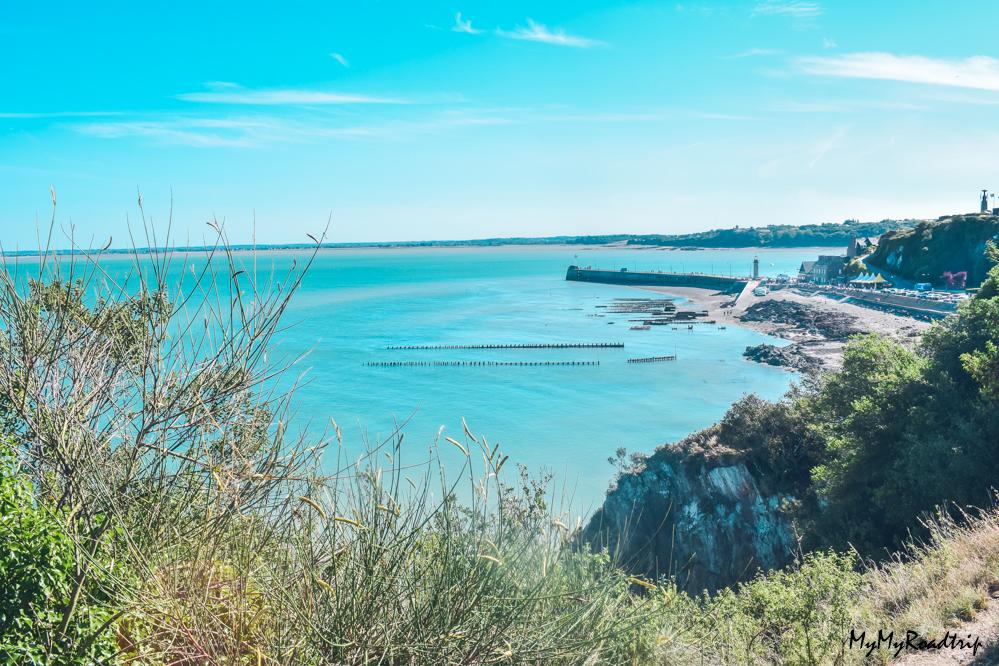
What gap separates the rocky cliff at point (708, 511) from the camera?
16.4 m

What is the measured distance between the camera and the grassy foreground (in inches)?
168

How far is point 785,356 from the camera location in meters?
46.3

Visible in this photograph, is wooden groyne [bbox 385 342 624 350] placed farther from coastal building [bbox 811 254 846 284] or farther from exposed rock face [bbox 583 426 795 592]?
coastal building [bbox 811 254 846 284]

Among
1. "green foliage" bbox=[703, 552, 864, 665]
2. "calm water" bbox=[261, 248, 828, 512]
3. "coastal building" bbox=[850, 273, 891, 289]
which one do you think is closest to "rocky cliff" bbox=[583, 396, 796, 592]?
"calm water" bbox=[261, 248, 828, 512]

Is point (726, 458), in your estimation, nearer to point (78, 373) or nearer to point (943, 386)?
point (943, 386)

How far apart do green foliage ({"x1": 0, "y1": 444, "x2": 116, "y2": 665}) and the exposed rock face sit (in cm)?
1260

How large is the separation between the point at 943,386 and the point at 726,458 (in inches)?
250

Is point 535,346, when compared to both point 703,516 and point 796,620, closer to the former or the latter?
point 703,516

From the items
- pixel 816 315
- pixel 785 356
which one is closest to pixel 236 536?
pixel 785 356

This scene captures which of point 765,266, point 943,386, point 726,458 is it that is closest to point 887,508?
point 943,386

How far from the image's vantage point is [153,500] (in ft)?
15.8

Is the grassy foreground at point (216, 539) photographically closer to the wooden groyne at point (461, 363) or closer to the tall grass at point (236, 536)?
the tall grass at point (236, 536)

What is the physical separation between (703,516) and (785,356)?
32.4 m

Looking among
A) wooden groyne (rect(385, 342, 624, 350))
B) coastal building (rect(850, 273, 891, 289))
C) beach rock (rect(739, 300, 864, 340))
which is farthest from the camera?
coastal building (rect(850, 273, 891, 289))
